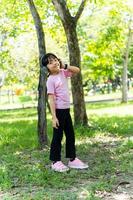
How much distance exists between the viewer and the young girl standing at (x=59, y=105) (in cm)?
829

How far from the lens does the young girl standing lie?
8289 mm

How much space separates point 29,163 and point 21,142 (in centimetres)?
306

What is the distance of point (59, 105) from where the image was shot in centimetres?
837

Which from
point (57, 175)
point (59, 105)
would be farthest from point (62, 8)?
point (57, 175)

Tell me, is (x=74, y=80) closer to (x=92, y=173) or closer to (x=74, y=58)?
(x=74, y=58)

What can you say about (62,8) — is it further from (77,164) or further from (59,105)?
(77,164)

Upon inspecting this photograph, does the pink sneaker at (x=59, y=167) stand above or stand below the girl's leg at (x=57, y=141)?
below

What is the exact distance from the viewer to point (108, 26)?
33188 millimetres

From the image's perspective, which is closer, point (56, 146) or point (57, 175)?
point (57, 175)

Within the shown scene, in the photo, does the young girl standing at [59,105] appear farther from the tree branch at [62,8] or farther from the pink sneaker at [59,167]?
the tree branch at [62,8]

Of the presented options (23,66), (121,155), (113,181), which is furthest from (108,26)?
(113,181)

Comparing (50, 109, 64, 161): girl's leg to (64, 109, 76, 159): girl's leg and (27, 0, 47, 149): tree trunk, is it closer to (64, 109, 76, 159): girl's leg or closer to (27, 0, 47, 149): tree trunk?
(64, 109, 76, 159): girl's leg

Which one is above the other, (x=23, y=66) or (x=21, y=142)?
(x=23, y=66)

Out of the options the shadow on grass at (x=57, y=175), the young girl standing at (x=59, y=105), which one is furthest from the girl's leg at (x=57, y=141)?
the shadow on grass at (x=57, y=175)
